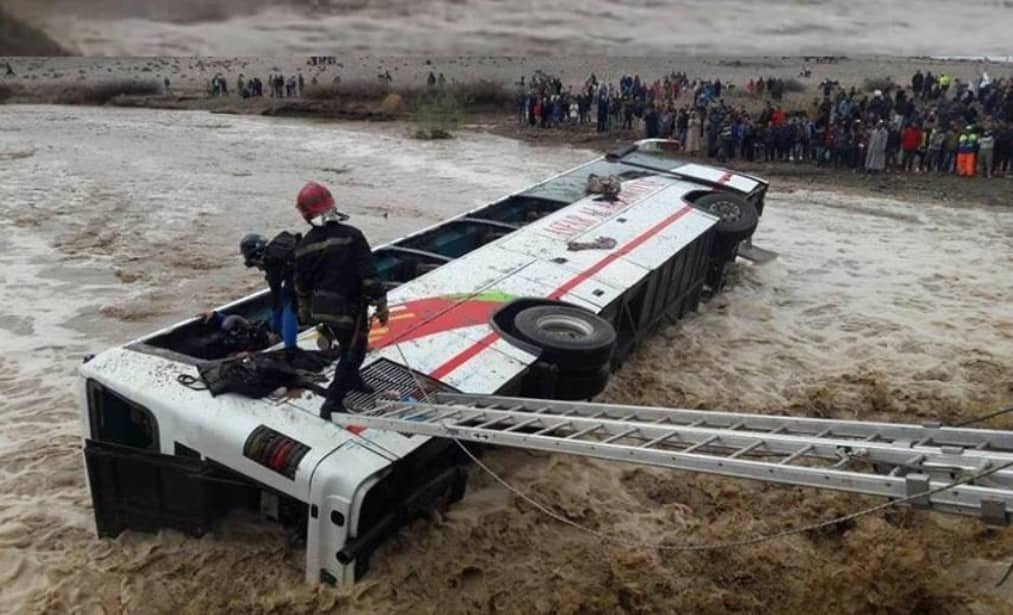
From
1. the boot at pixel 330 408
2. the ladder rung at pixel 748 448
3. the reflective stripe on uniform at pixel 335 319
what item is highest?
the reflective stripe on uniform at pixel 335 319

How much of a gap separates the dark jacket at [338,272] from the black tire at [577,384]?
1.51 m

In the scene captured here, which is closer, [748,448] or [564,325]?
[748,448]

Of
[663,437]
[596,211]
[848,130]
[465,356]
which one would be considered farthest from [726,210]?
[848,130]

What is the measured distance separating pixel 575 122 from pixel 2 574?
20050mm

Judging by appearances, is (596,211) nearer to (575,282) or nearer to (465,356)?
(575,282)

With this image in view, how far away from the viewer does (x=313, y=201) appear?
4.34 meters

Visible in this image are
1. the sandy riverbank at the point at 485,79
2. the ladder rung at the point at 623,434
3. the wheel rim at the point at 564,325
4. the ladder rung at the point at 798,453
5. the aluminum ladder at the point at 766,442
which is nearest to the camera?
the aluminum ladder at the point at 766,442

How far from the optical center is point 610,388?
752 centimetres

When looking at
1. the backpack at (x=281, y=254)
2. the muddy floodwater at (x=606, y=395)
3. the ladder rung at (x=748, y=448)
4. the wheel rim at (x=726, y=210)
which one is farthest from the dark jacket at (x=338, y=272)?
the wheel rim at (x=726, y=210)

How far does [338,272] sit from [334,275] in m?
0.03

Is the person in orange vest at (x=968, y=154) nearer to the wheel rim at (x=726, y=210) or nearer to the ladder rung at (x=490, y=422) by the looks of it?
the wheel rim at (x=726, y=210)

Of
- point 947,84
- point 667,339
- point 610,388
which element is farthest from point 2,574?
point 947,84

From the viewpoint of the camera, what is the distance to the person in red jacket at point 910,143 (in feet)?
57.0

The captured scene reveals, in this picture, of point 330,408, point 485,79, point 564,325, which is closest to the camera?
point 330,408
